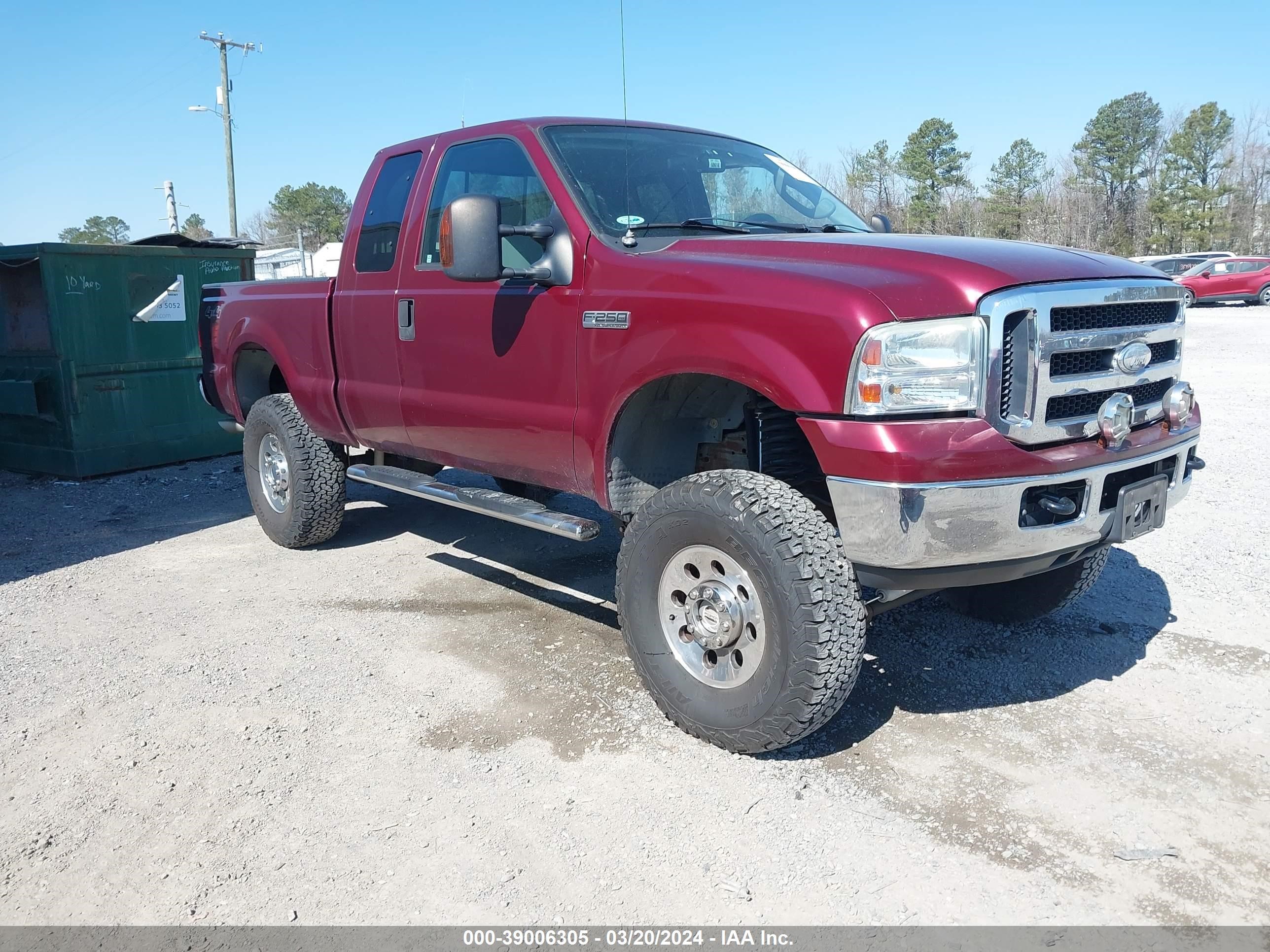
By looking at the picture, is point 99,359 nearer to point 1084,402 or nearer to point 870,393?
point 870,393

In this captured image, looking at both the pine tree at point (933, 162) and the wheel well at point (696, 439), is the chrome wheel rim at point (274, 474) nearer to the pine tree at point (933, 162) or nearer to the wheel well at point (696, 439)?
the wheel well at point (696, 439)

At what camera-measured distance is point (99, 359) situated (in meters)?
8.26

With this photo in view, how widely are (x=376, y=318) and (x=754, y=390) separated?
2269mm

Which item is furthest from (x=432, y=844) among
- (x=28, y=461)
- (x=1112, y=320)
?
(x=28, y=461)

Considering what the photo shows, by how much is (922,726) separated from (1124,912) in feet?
3.66

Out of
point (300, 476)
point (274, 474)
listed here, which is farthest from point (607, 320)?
point (274, 474)

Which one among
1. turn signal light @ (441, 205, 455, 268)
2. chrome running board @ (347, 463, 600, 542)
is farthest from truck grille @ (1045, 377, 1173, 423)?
turn signal light @ (441, 205, 455, 268)

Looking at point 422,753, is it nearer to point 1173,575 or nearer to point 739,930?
point 739,930

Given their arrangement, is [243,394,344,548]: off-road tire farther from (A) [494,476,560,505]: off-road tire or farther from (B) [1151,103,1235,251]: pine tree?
(B) [1151,103,1235,251]: pine tree

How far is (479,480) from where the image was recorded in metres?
7.51

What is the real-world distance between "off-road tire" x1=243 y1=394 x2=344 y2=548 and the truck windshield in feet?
8.10

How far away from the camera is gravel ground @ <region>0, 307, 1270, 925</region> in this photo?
2656mm

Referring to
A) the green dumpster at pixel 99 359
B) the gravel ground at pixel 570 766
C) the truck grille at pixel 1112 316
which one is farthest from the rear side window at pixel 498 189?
the green dumpster at pixel 99 359

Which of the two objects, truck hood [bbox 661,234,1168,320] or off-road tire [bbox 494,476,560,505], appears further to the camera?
off-road tire [bbox 494,476,560,505]
